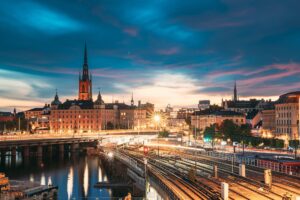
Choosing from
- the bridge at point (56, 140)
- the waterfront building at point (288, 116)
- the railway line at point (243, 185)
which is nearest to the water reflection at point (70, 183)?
the railway line at point (243, 185)

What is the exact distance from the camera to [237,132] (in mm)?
→ 139625

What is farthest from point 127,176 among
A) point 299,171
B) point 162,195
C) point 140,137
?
point 140,137

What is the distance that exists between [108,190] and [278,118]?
3381 inches

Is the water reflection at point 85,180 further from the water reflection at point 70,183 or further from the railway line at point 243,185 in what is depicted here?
the railway line at point 243,185

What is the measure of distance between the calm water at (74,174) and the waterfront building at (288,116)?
55.2 metres

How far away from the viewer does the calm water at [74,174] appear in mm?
76588

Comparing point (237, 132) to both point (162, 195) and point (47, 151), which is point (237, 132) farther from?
point (162, 195)

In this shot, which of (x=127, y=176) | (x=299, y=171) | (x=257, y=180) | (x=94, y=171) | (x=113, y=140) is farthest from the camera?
(x=113, y=140)

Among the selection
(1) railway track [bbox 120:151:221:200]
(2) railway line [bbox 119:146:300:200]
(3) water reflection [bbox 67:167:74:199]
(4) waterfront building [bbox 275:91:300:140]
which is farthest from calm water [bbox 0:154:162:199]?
(4) waterfront building [bbox 275:91:300:140]

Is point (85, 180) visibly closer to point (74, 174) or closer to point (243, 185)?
point (74, 174)

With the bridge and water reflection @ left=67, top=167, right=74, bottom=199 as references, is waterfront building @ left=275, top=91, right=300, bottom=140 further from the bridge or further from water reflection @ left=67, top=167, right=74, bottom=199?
water reflection @ left=67, top=167, right=74, bottom=199

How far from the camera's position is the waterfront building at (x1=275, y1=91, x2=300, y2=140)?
13615 centimetres

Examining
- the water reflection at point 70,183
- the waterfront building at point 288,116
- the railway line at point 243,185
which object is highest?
the waterfront building at point 288,116

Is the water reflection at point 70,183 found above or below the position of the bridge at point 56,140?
below
